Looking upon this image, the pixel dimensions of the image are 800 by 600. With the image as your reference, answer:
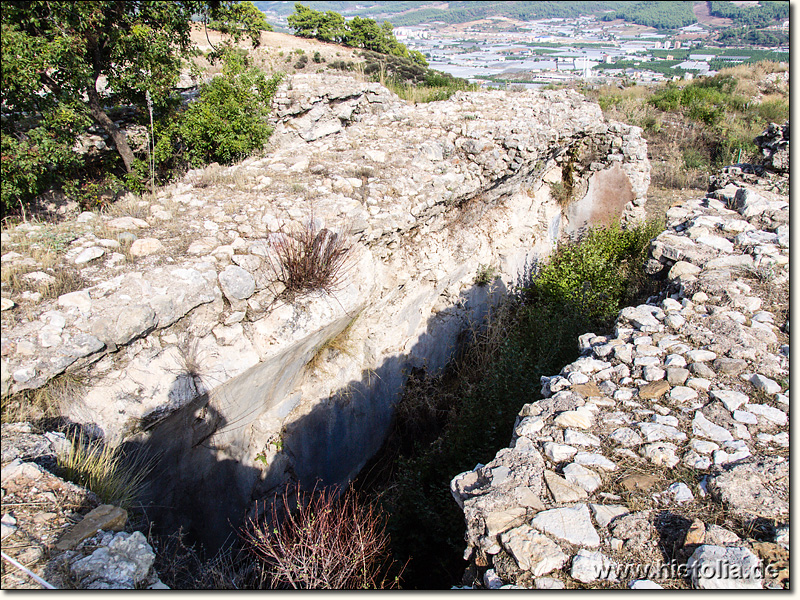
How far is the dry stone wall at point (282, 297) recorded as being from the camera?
115 inches

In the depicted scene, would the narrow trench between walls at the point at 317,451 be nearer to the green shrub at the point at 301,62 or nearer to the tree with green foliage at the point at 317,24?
the green shrub at the point at 301,62

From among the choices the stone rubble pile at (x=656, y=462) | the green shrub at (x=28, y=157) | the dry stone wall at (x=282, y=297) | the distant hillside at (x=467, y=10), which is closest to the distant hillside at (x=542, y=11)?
the distant hillside at (x=467, y=10)

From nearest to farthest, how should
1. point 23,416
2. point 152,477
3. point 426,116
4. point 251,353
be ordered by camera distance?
1. point 23,416
2. point 152,477
3. point 251,353
4. point 426,116

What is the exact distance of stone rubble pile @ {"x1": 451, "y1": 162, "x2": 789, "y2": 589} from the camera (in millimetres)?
1871

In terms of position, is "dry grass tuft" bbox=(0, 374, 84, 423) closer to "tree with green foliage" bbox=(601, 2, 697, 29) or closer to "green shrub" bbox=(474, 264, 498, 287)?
"green shrub" bbox=(474, 264, 498, 287)

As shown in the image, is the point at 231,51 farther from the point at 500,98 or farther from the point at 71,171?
the point at 500,98

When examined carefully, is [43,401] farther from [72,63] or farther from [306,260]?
[72,63]

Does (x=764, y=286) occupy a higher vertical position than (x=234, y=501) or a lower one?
higher

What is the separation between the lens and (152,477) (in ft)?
10.3

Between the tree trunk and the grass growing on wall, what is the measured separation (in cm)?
478

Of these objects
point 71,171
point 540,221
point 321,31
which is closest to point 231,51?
point 71,171

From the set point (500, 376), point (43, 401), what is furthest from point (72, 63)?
point (500, 376)

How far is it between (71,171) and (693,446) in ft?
24.2

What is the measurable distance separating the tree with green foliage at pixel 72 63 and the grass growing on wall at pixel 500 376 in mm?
4554
